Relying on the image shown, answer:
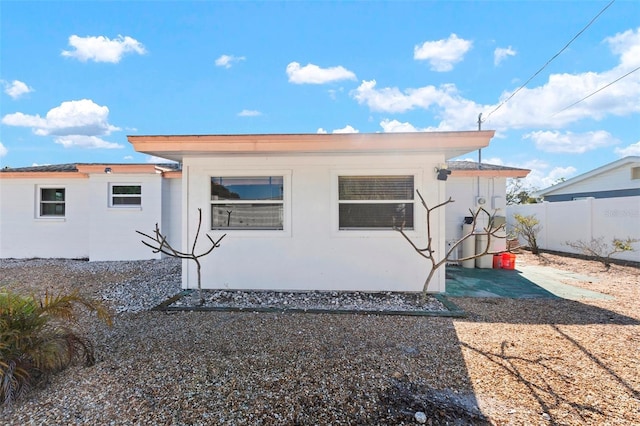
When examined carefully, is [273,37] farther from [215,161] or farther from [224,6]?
[215,161]

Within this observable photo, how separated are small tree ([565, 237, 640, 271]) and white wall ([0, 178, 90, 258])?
663 inches

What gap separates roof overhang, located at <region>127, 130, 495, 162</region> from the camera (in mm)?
5238

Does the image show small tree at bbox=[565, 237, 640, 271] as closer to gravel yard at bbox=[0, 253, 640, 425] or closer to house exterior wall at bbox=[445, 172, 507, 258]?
house exterior wall at bbox=[445, 172, 507, 258]

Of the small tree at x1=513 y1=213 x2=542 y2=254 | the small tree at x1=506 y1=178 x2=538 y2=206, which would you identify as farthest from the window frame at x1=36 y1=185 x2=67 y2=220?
the small tree at x1=506 y1=178 x2=538 y2=206

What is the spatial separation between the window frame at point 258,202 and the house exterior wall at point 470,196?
19.3 feet

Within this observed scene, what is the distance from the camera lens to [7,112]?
1043 cm

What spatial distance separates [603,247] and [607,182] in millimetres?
6449

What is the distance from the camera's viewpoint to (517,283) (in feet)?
22.4

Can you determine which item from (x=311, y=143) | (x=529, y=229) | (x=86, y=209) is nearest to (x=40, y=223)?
(x=86, y=209)

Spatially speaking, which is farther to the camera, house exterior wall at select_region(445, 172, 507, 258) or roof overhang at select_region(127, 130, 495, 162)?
house exterior wall at select_region(445, 172, 507, 258)

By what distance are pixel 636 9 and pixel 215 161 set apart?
11.9 meters

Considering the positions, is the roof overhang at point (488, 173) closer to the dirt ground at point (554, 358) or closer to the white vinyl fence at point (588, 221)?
the white vinyl fence at point (588, 221)

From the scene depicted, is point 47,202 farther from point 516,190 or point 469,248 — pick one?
point 516,190

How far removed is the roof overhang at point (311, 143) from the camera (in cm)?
524
